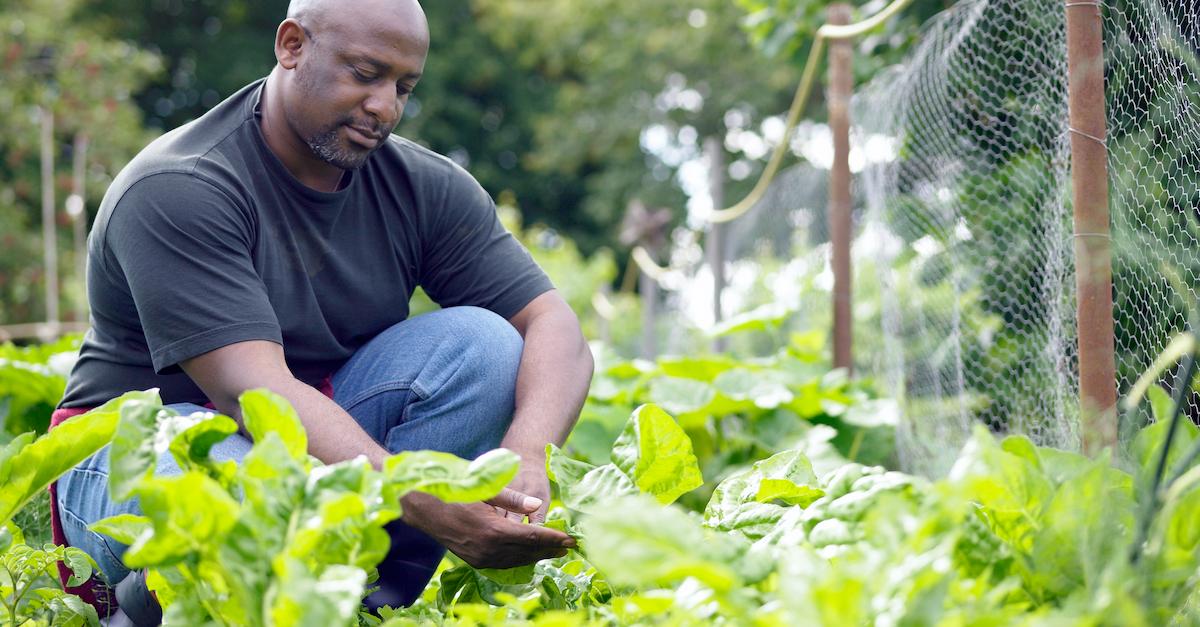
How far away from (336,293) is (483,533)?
62 cm

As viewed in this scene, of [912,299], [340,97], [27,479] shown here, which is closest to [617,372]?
[912,299]

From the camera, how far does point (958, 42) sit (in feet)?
7.97

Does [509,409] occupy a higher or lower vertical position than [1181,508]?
lower

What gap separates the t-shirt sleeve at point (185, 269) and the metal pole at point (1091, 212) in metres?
1.14

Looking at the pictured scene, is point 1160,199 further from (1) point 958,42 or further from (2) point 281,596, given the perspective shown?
(2) point 281,596

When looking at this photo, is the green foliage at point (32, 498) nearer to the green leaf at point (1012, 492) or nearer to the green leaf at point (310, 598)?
the green leaf at point (310, 598)

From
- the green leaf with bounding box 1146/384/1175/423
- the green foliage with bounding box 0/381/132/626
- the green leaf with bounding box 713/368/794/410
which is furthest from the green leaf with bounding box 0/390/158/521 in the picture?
Result: the green leaf with bounding box 713/368/794/410

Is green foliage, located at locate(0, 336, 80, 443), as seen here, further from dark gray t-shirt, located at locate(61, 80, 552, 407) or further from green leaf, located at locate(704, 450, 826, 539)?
green leaf, located at locate(704, 450, 826, 539)

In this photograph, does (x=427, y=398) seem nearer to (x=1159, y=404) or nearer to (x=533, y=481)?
(x=533, y=481)

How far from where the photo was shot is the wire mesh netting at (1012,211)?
1731mm

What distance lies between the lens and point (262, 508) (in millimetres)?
1027

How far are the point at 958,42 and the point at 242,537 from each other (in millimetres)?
1927

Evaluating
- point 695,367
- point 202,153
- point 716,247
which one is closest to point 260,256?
point 202,153

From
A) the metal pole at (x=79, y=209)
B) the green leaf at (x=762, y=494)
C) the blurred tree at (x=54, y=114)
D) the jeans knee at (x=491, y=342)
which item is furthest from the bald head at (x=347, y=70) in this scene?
the blurred tree at (x=54, y=114)
